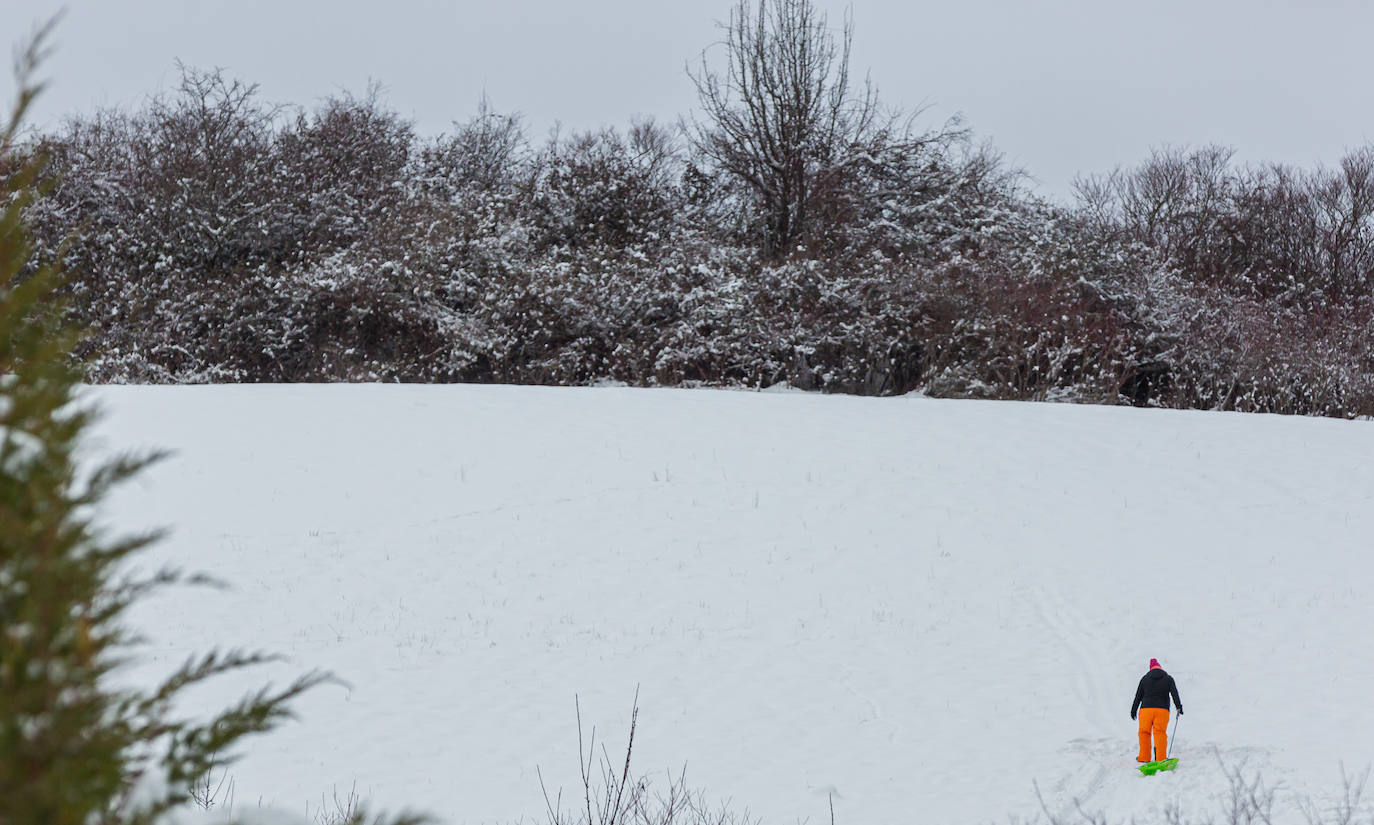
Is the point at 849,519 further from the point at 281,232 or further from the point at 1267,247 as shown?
the point at 1267,247

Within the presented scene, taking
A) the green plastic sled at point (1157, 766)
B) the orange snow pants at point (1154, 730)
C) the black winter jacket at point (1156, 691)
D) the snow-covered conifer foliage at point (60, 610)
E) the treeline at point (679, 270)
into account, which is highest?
the treeline at point (679, 270)

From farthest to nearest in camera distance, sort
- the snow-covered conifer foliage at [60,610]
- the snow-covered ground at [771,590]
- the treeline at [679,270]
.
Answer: the treeline at [679,270] → the snow-covered ground at [771,590] → the snow-covered conifer foliage at [60,610]

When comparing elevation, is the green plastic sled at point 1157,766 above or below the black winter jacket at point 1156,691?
below

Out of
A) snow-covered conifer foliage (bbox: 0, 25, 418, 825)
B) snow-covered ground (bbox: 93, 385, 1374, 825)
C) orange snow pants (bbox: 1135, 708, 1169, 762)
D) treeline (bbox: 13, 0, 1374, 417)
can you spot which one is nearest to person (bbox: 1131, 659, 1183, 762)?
orange snow pants (bbox: 1135, 708, 1169, 762)

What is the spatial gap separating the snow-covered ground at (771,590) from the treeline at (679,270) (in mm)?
2705

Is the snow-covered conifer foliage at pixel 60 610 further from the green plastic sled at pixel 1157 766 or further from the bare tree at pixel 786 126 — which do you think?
the bare tree at pixel 786 126

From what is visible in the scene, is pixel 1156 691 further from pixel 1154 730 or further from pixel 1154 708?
pixel 1154 730

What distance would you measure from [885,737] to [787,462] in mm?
6343

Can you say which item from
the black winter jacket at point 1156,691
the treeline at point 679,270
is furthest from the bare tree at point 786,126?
the black winter jacket at point 1156,691

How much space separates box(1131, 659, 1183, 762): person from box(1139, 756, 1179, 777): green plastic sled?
0.13 ft

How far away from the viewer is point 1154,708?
779cm

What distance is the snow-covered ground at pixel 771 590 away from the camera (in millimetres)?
8336

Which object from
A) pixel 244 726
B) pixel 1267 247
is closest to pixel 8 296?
pixel 244 726

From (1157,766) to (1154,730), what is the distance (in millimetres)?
240
